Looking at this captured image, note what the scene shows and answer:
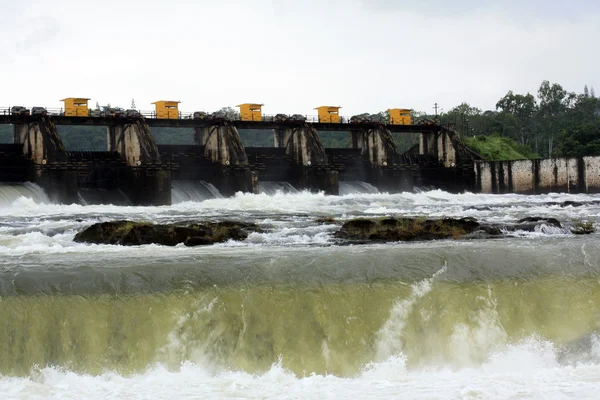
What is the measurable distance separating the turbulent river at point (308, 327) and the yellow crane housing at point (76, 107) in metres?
34.3

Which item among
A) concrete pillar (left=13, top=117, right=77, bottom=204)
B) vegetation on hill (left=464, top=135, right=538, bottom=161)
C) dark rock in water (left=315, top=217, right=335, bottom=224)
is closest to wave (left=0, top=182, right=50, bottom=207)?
concrete pillar (left=13, top=117, right=77, bottom=204)

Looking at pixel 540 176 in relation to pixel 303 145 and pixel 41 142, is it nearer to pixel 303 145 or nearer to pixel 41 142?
pixel 303 145

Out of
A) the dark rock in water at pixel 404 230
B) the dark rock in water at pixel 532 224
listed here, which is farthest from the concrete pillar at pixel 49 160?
the dark rock in water at pixel 532 224

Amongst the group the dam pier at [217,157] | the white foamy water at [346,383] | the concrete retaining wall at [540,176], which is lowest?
the white foamy water at [346,383]

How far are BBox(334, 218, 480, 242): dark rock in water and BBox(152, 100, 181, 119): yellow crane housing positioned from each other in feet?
94.3

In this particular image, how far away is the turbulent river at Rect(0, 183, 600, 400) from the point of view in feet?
36.7

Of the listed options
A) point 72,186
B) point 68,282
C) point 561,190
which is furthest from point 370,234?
point 561,190

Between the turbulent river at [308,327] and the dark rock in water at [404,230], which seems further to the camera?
the dark rock in water at [404,230]

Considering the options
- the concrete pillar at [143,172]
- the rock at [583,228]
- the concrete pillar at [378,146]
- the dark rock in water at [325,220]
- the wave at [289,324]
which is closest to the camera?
the wave at [289,324]

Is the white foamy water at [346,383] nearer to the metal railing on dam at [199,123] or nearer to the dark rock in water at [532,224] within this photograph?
the dark rock in water at [532,224]

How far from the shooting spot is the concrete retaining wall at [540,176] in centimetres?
5206

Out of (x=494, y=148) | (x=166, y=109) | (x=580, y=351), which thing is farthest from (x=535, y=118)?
(x=580, y=351)

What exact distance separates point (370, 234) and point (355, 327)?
10.6 metres

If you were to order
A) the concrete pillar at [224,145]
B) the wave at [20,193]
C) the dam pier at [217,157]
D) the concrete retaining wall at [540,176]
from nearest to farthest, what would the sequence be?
1. the wave at [20,193]
2. the dam pier at [217,157]
3. the concrete pillar at [224,145]
4. the concrete retaining wall at [540,176]
